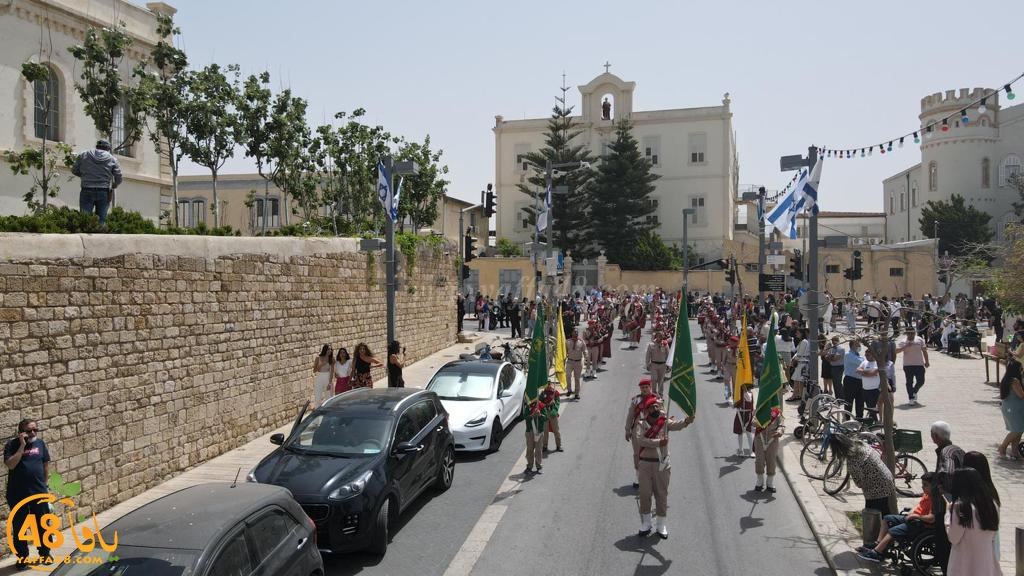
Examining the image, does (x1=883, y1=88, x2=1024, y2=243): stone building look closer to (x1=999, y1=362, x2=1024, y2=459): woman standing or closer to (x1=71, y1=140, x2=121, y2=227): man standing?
(x1=999, y1=362, x2=1024, y2=459): woman standing

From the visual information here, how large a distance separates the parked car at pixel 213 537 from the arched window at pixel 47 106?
19.1 metres

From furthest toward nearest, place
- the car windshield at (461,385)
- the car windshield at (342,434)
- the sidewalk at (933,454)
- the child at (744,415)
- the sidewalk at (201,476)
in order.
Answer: the car windshield at (461,385)
the child at (744,415)
the car windshield at (342,434)
the sidewalk at (201,476)
the sidewalk at (933,454)

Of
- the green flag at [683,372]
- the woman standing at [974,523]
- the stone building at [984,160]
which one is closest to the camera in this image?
the woman standing at [974,523]

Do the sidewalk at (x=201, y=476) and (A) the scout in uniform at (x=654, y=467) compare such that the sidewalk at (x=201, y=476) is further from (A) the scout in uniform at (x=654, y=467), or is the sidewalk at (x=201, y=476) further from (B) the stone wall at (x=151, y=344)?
(A) the scout in uniform at (x=654, y=467)

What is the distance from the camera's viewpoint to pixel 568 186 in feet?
203

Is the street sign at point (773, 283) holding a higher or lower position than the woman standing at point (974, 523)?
higher

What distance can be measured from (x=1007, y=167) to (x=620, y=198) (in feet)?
94.7

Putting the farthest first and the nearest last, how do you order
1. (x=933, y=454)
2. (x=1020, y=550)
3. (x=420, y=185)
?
(x=420, y=185)
(x=933, y=454)
(x=1020, y=550)

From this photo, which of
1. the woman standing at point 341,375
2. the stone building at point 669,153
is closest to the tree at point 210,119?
the woman standing at point 341,375

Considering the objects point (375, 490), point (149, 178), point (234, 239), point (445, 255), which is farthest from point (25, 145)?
point (375, 490)

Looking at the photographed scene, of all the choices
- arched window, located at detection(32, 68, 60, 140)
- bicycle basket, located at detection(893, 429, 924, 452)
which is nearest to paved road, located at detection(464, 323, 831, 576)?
bicycle basket, located at detection(893, 429, 924, 452)

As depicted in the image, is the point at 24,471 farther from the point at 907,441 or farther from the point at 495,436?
the point at 907,441

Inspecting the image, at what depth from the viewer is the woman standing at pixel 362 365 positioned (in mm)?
15328

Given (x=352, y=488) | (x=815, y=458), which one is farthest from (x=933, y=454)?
(x=352, y=488)
